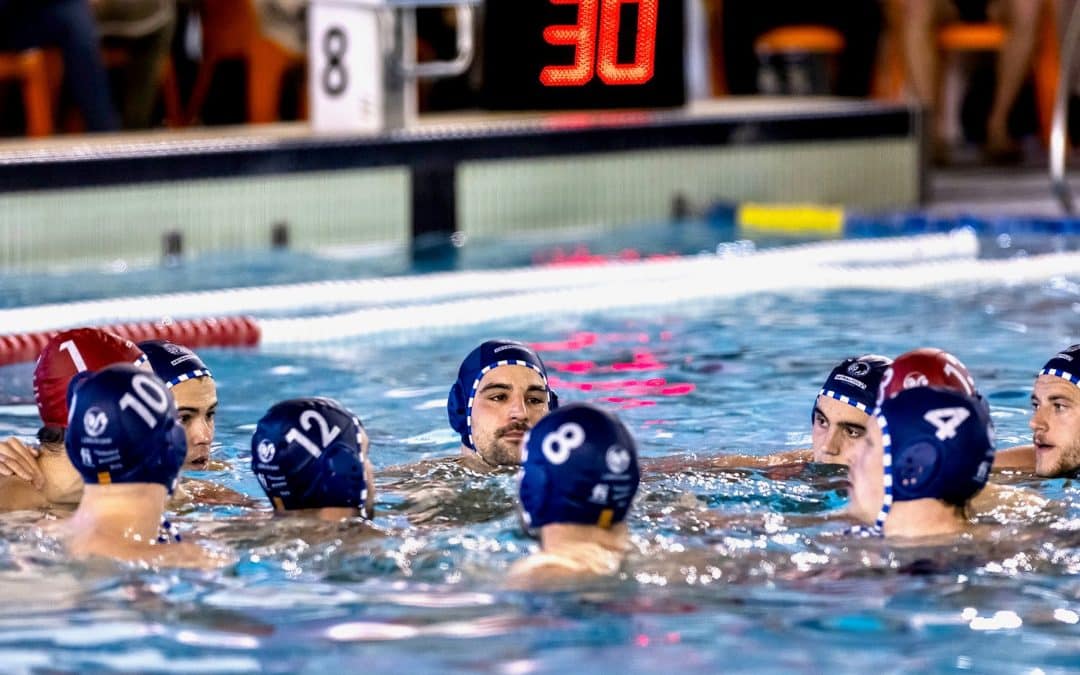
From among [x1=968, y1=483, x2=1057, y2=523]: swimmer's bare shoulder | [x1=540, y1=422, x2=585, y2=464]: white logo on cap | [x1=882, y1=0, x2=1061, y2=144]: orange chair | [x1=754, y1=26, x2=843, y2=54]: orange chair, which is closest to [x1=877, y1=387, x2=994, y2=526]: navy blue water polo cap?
[x1=968, y1=483, x2=1057, y2=523]: swimmer's bare shoulder

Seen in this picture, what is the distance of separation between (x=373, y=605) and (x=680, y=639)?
1.89 feet

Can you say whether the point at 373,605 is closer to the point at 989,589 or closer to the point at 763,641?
the point at 763,641

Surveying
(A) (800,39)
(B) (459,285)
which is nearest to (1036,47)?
(A) (800,39)

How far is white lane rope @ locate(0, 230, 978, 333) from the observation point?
6.60m

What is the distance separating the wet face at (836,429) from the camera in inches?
173

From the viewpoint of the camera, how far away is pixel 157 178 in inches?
323

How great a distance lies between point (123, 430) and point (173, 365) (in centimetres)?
89

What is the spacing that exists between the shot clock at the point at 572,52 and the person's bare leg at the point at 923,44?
14.7ft

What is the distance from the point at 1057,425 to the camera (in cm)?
436

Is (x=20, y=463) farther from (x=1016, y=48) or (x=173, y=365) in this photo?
(x=1016, y=48)

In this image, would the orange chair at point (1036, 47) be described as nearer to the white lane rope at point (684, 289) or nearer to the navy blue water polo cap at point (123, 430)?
the white lane rope at point (684, 289)

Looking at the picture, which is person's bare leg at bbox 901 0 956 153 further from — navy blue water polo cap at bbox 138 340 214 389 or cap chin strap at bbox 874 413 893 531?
cap chin strap at bbox 874 413 893 531

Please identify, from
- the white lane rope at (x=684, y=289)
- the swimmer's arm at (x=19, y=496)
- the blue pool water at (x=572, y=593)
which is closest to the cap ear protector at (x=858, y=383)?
the blue pool water at (x=572, y=593)

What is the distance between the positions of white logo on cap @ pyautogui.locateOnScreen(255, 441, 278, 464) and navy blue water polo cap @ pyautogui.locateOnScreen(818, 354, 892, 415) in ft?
4.45
